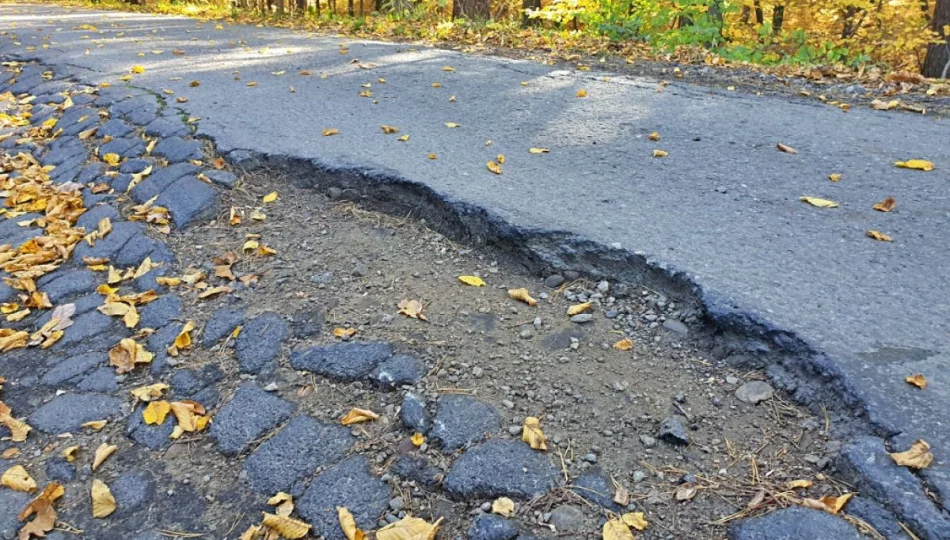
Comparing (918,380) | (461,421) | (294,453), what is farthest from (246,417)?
(918,380)

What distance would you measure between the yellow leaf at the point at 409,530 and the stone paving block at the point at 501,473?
0.12 m

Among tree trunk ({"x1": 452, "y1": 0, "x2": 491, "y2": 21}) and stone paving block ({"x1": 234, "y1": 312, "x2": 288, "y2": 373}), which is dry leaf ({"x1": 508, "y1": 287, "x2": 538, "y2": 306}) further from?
tree trunk ({"x1": 452, "y1": 0, "x2": 491, "y2": 21})

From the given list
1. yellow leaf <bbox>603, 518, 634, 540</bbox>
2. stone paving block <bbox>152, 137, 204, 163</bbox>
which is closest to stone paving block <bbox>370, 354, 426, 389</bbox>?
yellow leaf <bbox>603, 518, 634, 540</bbox>

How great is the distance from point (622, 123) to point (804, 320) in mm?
2210

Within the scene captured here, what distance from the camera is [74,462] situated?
2.05 meters

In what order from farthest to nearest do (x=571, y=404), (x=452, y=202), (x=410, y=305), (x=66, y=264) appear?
1. (x=66, y=264)
2. (x=452, y=202)
3. (x=410, y=305)
4. (x=571, y=404)

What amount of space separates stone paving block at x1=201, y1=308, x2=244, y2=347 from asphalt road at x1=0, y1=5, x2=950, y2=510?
112cm

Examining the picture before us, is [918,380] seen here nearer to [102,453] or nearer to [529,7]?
[102,453]

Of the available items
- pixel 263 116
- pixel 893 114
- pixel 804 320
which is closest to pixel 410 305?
pixel 804 320

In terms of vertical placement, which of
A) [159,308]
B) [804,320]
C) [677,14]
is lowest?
[159,308]

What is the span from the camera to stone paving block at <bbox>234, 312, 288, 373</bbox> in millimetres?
2334

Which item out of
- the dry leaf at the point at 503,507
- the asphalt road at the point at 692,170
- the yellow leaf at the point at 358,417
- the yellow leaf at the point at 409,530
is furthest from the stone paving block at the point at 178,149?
the dry leaf at the point at 503,507

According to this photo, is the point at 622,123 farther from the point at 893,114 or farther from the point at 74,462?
the point at 74,462

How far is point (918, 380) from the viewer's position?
5.89 ft
